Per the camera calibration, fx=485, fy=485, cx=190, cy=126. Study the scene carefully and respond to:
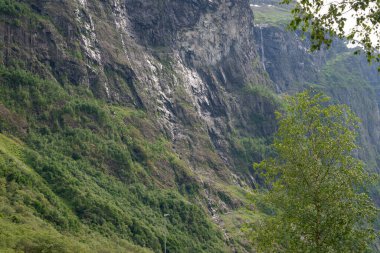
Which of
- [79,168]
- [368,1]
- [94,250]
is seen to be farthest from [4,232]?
[368,1]

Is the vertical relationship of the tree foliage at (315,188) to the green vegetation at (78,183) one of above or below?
above

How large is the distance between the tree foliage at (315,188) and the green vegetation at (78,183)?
80236 millimetres

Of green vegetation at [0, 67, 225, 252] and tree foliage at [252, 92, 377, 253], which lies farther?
green vegetation at [0, 67, 225, 252]

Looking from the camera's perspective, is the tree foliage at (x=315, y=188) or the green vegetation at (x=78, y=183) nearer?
the tree foliage at (x=315, y=188)

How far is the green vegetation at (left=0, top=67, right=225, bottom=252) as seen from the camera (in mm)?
129750

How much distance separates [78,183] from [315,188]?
133218mm

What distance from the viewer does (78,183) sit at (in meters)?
158

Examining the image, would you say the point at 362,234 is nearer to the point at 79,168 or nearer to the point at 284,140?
the point at 284,140

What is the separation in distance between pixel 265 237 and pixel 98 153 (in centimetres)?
15348

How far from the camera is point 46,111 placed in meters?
182

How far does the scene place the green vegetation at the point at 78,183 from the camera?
130m

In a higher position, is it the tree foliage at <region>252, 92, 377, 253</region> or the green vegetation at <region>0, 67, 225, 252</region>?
the tree foliage at <region>252, 92, 377, 253</region>

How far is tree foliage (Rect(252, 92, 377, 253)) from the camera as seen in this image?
31312mm

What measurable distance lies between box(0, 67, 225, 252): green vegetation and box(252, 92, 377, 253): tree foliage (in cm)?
8024
